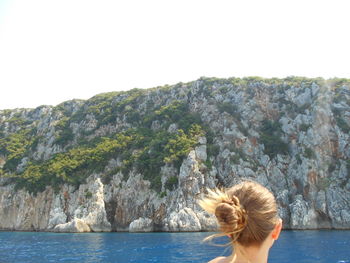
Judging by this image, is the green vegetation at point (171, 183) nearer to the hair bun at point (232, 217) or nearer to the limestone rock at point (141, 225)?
the limestone rock at point (141, 225)

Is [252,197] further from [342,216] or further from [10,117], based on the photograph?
[10,117]

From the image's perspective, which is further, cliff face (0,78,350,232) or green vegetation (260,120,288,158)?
green vegetation (260,120,288,158)

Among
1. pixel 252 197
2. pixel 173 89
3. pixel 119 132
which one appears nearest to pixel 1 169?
pixel 119 132

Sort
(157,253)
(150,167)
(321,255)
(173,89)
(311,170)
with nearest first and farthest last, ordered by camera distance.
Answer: (321,255) → (157,253) → (311,170) → (150,167) → (173,89)

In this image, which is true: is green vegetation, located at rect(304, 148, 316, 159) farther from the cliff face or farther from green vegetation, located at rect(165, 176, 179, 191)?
green vegetation, located at rect(165, 176, 179, 191)

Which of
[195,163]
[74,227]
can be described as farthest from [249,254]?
[74,227]

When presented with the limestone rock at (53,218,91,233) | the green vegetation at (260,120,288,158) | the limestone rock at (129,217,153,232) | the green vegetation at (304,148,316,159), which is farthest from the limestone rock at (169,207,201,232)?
the green vegetation at (304,148,316,159)

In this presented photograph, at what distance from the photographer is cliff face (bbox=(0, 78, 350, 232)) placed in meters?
57.9

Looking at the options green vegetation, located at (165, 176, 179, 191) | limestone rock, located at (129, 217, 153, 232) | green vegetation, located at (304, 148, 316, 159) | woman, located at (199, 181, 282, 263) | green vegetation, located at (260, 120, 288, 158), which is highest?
green vegetation, located at (260, 120, 288, 158)

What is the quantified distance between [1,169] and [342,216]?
75074 millimetres

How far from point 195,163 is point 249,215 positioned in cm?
6000

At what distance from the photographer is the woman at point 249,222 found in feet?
8.74

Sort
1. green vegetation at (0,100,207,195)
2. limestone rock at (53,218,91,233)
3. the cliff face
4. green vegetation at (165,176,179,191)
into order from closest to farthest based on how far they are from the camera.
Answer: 1. the cliff face
2. limestone rock at (53,218,91,233)
3. green vegetation at (165,176,179,191)
4. green vegetation at (0,100,207,195)

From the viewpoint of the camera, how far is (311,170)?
5891 cm
